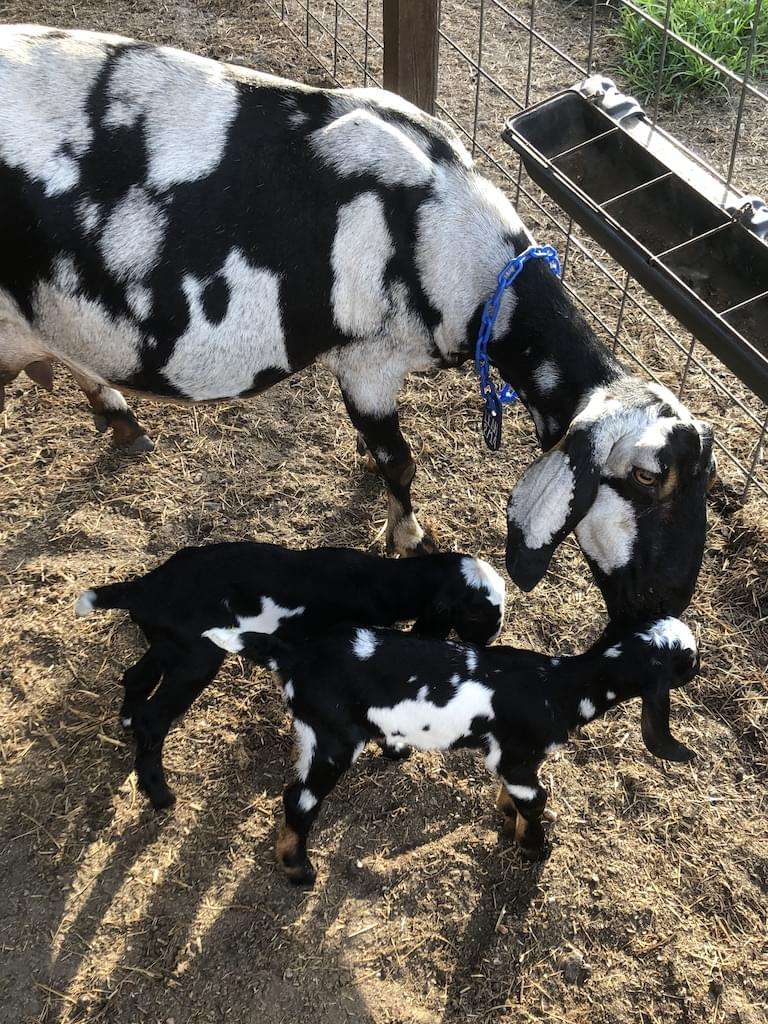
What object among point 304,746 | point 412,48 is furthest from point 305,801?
point 412,48

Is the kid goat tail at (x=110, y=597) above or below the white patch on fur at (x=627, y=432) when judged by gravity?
below

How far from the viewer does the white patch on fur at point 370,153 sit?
3.65 m

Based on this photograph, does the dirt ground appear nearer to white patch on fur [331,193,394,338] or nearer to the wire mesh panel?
white patch on fur [331,193,394,338]

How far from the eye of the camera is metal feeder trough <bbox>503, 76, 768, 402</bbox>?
13.2 ft

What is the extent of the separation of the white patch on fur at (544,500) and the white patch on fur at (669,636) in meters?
0.46

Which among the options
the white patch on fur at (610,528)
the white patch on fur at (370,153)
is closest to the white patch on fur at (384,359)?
the white patch on fur at (370,153)

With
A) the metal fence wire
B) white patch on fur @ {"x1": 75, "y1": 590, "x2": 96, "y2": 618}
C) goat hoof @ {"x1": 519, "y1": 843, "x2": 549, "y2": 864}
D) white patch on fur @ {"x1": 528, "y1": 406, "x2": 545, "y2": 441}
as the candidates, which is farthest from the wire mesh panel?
goat hoof @ {"x1": 519, "y1": 843, "x2": 549, "y2": 864}

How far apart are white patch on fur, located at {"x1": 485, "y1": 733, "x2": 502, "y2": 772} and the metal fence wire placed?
7.17 feet

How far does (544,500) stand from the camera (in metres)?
3.31

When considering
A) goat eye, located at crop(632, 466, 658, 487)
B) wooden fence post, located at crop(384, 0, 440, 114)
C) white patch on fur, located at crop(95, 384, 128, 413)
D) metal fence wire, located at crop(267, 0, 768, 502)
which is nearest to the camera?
goat eye, located at crop(632, 466, 658, 487)

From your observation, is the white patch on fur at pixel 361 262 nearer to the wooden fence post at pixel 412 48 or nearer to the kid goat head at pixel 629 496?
the kid goat head at pixel 629 496

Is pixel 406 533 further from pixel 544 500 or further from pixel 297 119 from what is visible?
pixel 297 119

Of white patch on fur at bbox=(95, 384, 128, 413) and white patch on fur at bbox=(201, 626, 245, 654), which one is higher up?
white patch on fur at bbox=(201, 626, 245, 654)

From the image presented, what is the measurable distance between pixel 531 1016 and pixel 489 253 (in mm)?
2711
